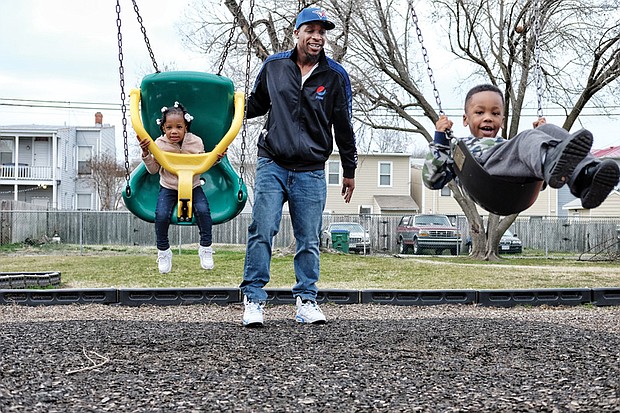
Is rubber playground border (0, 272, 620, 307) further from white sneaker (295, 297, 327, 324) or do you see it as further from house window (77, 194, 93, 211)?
→ house window (77, 194, 93, 211)

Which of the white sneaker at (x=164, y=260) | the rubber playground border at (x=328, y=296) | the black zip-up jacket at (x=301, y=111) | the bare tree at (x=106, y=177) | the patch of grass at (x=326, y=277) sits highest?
the bare tree at (x=106, y=177)

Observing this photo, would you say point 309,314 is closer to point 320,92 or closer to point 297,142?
point 297,142

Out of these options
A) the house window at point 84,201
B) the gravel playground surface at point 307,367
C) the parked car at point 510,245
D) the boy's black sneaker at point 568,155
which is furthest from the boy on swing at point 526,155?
the house window at point 84,201

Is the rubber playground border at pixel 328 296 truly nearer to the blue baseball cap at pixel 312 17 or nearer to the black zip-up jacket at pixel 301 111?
the black zip-up jacket at pixel 301 111

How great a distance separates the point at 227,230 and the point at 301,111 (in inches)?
918

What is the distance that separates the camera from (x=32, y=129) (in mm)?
34844

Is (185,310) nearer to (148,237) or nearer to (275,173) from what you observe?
(275,173)

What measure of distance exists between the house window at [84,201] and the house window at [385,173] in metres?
15.9

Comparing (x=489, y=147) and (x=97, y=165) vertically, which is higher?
(x=97, y=165)

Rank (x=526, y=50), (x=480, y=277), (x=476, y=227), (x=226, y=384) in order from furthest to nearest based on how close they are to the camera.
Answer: (x=476, y=227) → (x=526, y=50) → (x=480, y=277) → (x=226, y=384)

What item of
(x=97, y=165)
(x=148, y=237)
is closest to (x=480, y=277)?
(x=148, y=237)

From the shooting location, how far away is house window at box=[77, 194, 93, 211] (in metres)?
38.5

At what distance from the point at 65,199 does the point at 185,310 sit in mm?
31686

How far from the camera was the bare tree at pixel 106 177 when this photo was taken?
36438 mm
